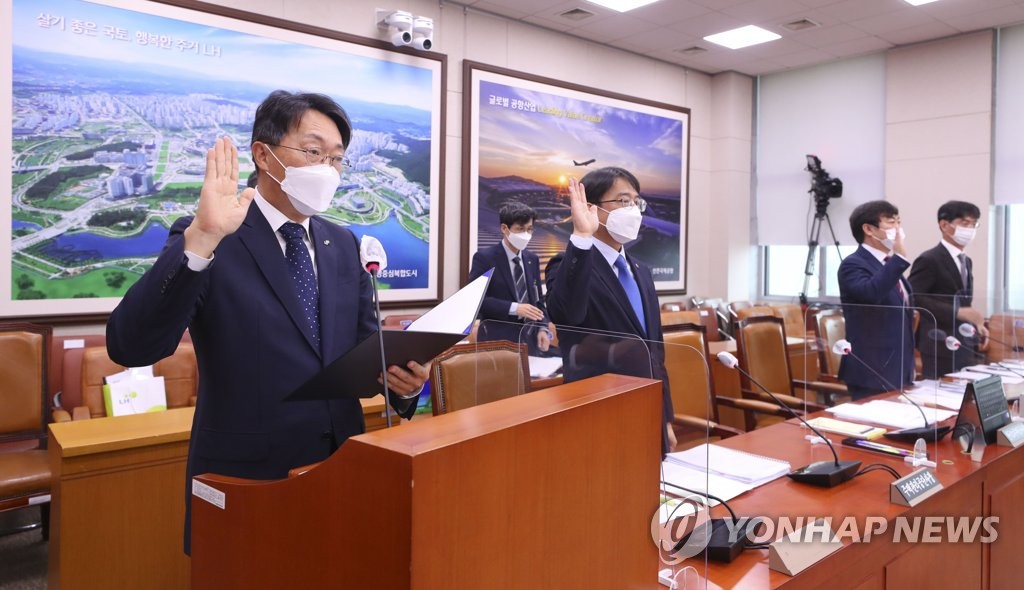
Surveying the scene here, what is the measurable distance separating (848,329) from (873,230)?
3.83 ft

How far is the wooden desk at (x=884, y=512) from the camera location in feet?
4.61

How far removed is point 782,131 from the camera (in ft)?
26.0

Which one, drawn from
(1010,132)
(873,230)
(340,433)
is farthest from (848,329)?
(1010,132)

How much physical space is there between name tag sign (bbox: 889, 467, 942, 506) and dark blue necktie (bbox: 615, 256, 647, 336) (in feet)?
2.82

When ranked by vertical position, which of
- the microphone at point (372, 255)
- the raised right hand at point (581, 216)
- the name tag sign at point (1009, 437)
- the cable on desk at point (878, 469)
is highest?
the raised right hand at point (581, 216)

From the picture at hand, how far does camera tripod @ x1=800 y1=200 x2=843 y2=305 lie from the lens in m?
7.49

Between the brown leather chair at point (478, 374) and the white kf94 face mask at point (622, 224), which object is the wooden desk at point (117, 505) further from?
the white kf94 face mask at point (622, 224)

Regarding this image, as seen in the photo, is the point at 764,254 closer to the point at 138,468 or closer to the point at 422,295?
the point at 422,295

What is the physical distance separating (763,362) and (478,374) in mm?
2367

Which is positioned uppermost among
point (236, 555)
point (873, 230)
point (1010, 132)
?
point (1010, 132)

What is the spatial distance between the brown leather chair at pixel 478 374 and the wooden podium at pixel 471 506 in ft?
0.95

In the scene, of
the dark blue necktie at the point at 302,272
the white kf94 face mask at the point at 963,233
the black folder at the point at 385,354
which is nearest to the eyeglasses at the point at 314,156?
the dark blue necktie at the point at 302,272

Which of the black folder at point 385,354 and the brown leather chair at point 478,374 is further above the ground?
the black folder at point 385,354

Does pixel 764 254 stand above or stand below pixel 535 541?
above
